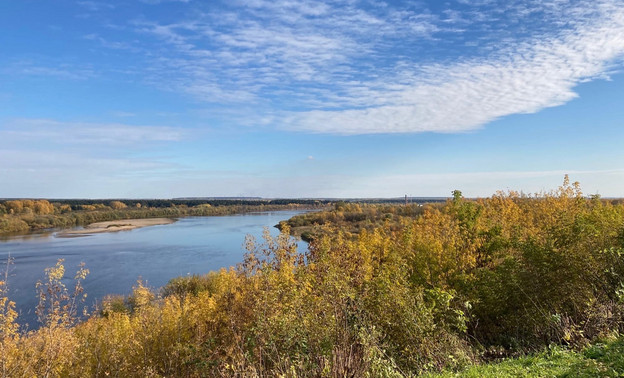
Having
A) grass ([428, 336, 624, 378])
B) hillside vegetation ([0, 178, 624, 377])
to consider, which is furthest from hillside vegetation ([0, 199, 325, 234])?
grass ([428, 336, 624, 378])

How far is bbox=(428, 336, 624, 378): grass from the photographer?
A: 5113mm

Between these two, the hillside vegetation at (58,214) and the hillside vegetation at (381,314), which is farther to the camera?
the hillside vegetation at (58,214)

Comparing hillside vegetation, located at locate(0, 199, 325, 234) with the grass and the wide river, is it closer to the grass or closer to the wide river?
the wide river

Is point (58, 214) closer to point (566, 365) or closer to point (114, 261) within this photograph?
point (114, 261)

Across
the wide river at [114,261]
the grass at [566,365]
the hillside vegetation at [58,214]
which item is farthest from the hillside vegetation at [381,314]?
the hillside vegetation at [58,214]

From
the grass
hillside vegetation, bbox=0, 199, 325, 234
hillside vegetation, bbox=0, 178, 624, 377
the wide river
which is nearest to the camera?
the grass

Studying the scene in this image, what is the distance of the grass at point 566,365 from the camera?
5113mm

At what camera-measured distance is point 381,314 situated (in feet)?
26.1

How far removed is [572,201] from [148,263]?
3850cm

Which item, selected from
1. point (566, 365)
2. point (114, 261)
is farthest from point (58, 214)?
point (566, 365)

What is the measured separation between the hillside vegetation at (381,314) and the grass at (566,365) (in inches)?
1.4

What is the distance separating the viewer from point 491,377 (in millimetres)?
5512

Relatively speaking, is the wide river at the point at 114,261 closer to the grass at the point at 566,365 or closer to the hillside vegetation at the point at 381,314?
the hillside vegetation at the point at 381,314

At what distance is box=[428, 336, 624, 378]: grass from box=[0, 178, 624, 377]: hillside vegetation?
0.11 feet
